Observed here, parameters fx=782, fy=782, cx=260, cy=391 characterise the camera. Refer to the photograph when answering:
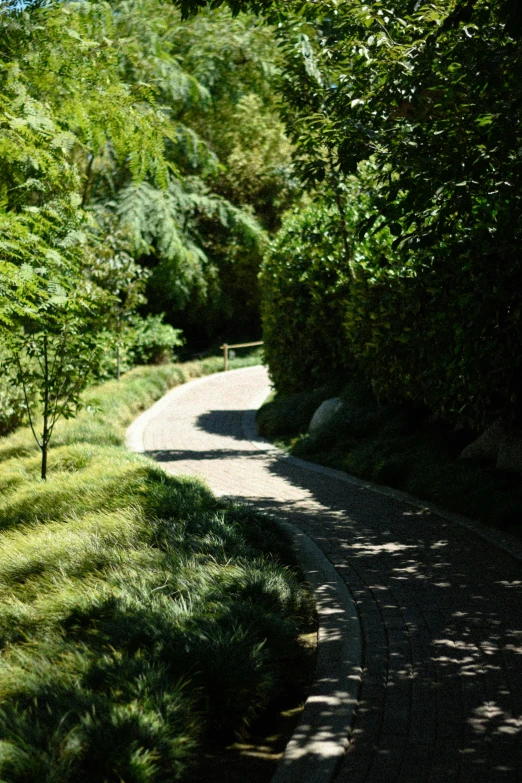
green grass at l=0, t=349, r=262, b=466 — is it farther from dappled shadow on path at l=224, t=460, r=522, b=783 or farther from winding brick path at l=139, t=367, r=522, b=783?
dappled shadow on path at l=224, t=460, r=522, b=783

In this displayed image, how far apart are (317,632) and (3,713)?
95.3 inches

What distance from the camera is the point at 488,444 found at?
894cm

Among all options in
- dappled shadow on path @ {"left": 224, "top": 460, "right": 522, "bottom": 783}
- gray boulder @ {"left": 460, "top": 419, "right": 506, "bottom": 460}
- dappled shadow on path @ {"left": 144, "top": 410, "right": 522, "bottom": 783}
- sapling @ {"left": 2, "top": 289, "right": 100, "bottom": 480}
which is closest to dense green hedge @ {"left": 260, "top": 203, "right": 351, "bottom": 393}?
gray boulder @ {"left": 460, "top": 419, "right": 506, "bottom": 460}

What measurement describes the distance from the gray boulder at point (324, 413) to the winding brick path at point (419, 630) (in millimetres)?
2012

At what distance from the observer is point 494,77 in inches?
235

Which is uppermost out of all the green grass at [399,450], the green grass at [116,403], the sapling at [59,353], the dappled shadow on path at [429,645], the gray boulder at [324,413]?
the sapling at [59,353]

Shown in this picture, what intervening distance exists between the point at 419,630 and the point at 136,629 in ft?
6.34

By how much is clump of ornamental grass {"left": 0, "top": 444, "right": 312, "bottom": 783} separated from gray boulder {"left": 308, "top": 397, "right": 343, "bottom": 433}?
5254 mm

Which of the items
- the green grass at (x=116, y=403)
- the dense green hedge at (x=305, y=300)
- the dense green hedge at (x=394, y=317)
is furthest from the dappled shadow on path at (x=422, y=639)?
the dense green hedge at (x=305, y=300)

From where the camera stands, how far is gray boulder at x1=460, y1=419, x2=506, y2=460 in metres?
8.80

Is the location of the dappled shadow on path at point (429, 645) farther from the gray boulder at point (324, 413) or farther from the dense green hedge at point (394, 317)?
the gray boulder at point (324, 413)

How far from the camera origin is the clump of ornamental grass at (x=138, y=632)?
3.35 meters

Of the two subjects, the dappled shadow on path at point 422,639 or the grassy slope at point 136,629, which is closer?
the grassy slope at point 136,629

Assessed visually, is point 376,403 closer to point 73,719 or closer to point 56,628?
point 56,628
